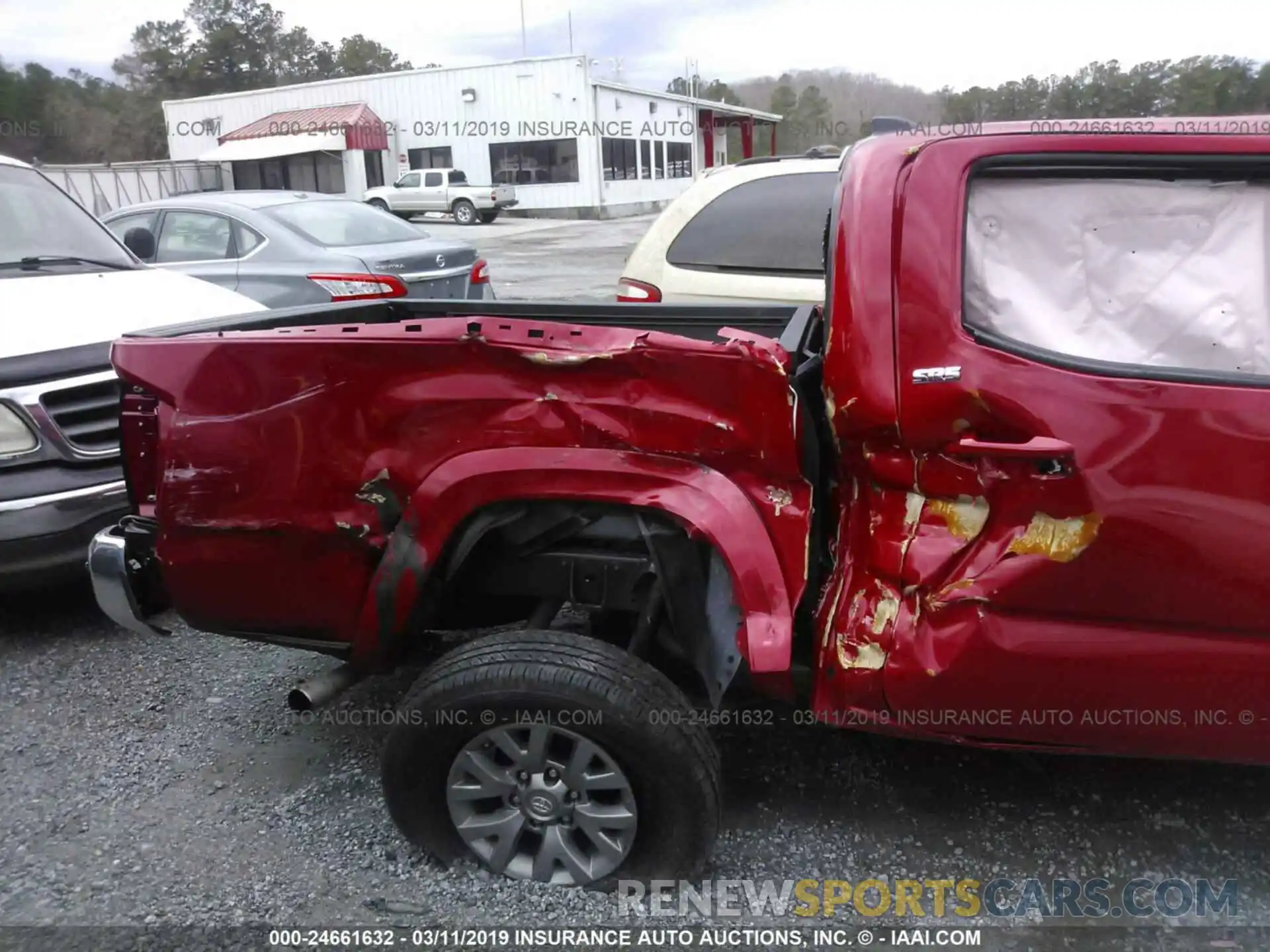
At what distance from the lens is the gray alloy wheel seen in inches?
93.5

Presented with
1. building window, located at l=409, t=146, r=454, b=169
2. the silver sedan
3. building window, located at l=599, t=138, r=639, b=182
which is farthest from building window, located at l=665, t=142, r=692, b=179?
the silver sedan

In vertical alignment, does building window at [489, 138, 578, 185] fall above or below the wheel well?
above

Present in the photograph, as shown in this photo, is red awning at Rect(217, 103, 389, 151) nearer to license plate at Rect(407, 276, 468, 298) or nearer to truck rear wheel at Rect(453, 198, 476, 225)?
truck rear wheel at Rect(453, 198, 476, 225)

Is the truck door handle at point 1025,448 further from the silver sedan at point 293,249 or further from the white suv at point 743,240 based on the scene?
the silver sedan at point 293,249

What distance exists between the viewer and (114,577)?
279cm

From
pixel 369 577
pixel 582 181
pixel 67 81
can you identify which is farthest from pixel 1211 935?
pixel 67 81

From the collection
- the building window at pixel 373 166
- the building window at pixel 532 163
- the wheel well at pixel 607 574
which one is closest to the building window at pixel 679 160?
the building window at pixel 532 163

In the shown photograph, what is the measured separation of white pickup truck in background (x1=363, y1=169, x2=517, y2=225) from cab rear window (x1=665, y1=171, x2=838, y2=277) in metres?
27.0

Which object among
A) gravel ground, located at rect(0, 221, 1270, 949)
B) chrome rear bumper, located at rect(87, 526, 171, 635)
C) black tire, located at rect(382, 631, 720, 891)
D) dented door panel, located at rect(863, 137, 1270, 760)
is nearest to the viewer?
dented door panel, located at rect(863, 137, 1270, 760)

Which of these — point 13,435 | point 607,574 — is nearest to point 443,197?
point 13,435

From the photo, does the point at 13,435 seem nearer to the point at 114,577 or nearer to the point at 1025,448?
the point at 114,577

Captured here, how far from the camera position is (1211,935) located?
91.1 inches

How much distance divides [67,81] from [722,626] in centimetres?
7127

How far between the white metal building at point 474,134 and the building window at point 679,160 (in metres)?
0.42
